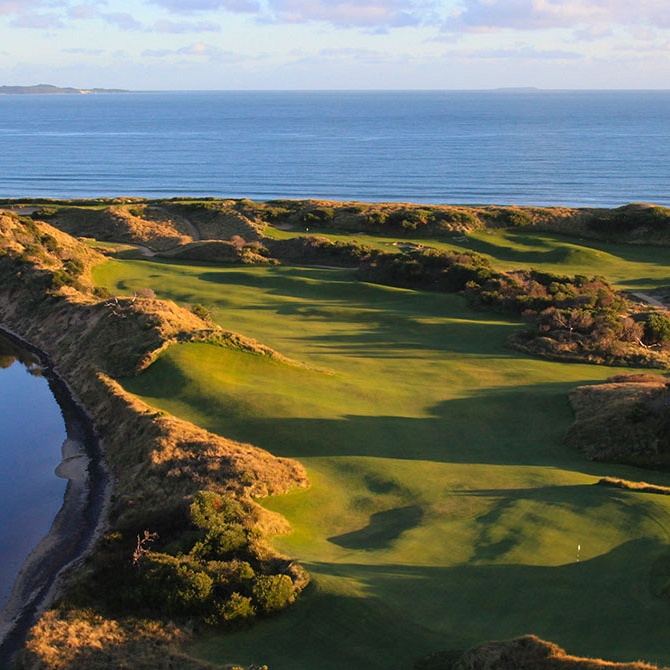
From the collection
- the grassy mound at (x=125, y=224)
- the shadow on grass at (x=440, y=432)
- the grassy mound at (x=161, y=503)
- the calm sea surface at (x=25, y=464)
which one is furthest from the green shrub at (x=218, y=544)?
the grassy mound at (x=125, y=224)

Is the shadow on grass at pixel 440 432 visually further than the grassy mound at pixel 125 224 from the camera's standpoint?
No

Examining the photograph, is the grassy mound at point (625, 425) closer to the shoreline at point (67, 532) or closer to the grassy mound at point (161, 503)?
the grassy mound at point (161, 503)

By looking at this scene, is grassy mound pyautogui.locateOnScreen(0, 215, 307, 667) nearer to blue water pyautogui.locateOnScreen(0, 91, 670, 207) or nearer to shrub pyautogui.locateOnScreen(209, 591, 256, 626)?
shrub pyautogui.locateOnScreen(209, 591, 256, 626)

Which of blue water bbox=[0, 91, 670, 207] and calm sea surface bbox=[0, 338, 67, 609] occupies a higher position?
blue water bbox=[0, 91, 670, 207]

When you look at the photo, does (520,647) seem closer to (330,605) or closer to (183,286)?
(330,605)

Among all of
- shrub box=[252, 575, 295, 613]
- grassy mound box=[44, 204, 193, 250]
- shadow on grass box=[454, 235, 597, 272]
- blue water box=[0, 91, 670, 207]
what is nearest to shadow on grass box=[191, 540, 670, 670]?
shrub box=[252, 575, 295, 613]

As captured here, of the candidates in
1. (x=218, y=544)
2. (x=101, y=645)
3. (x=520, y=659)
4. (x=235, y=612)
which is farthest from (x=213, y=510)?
(x=520, y=659)

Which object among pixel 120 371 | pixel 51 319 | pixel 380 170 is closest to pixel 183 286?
pixel 51 319
